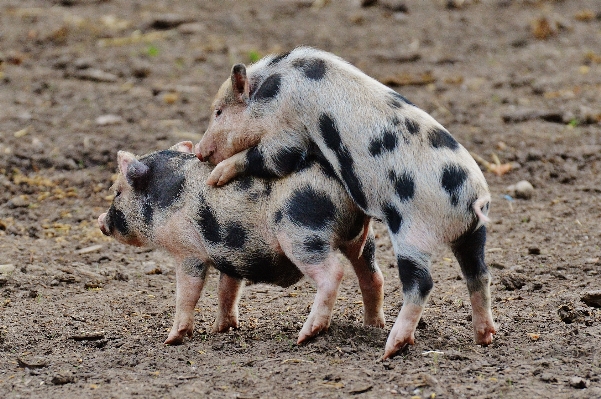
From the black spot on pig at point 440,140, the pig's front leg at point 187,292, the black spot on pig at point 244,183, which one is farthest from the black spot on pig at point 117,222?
the black spot on pig at point 440,140

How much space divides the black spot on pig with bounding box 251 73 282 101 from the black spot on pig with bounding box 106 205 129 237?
125 centimetres

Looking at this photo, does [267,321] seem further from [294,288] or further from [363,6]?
[363,6]

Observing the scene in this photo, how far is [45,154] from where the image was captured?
1055cm

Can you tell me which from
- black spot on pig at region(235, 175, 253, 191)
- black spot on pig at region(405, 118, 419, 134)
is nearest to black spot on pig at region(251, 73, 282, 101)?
black spot on pig at region(235, 175, 253, 191)

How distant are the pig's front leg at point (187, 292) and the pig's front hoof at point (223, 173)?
543 millimetres

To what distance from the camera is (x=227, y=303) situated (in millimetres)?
6754

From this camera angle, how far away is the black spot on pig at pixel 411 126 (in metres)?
5.93

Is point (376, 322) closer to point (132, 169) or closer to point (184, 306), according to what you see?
point (184, 306)

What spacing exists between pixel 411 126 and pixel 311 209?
0.77 m

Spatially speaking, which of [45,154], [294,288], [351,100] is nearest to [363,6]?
[45,154]

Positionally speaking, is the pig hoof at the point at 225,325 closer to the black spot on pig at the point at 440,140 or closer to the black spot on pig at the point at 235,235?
the black spot on pig at the point at 235,235

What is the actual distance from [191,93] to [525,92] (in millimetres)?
4073

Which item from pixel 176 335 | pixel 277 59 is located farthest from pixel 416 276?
pixel 277 59

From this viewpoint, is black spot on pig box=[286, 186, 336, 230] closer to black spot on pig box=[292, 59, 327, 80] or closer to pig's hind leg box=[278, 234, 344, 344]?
pig's hind leg box=[278, 234, 344, 344]
